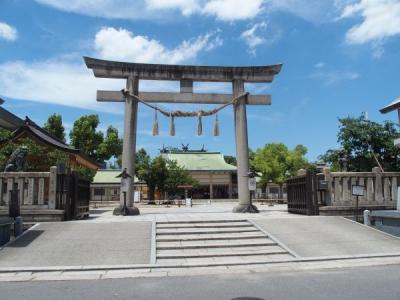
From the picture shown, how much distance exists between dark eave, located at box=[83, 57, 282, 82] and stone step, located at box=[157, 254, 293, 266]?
9612mm

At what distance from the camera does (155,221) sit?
12.4m

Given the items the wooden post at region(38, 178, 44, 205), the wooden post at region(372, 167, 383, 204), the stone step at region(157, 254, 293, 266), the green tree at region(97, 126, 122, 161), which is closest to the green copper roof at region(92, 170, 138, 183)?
the green tree at region(97, 126, 122, 161)

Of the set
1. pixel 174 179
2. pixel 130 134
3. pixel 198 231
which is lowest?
pixel 198 231

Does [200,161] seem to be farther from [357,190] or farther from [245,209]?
[357,190]

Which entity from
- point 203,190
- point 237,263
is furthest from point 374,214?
point 203,190

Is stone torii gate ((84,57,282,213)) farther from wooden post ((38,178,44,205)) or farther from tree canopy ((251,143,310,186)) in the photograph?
tree canopy ((251,143,310,186))

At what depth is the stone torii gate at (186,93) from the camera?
16219 mm

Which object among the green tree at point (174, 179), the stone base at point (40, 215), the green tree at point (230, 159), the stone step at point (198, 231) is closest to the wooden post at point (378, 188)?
the stone step at point (198, 231)

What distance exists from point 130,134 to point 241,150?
4731 millimetres

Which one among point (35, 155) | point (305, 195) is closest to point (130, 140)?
point (35, 155)

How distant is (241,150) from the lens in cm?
1705

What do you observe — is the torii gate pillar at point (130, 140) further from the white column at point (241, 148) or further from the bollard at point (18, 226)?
the bollard at point (18, 226)

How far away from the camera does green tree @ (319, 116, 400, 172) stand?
80.9ft

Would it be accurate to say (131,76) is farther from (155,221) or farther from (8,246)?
(8,246)
